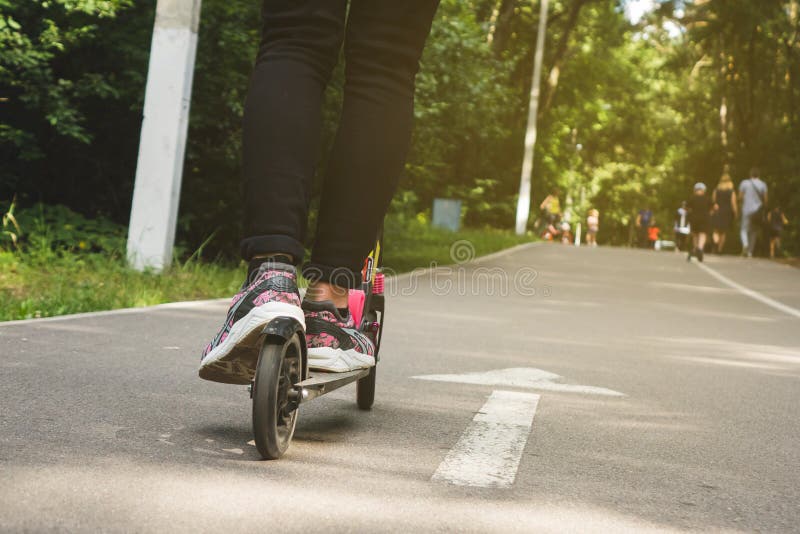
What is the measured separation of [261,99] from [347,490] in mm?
1064

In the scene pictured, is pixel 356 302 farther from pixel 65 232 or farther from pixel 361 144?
pixel 65 232

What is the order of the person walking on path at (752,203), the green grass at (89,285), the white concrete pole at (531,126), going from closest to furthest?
the green grass at (89,285), the person walking on path at (752,203), the white concrete pole at (531,126)

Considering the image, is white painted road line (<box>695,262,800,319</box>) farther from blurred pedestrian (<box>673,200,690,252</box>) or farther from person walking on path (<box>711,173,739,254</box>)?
blurred pedestrian (<box>673,200,690,252</box>)

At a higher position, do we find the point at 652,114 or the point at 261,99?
the point at 652,114

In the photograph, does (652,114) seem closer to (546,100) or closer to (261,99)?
(546,100)

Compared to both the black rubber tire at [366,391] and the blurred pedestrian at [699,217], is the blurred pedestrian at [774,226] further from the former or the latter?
the black rubber tire at [366,391]

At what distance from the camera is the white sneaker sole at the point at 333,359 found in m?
3.16

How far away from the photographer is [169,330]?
6.00m

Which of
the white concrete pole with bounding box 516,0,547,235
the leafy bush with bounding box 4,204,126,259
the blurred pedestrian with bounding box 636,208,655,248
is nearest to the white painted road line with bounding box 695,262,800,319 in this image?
the leafy bush with bounding box 4,204,126,259

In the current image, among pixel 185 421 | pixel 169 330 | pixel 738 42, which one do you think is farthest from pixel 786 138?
pixel 185 421

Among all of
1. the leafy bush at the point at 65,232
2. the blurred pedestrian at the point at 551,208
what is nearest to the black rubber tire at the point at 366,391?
the leafy bush at the point at 65,232

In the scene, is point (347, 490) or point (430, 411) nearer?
point (347, 490)

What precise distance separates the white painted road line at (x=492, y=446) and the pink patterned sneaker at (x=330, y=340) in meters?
0.38

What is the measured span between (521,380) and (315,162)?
2252 mm
